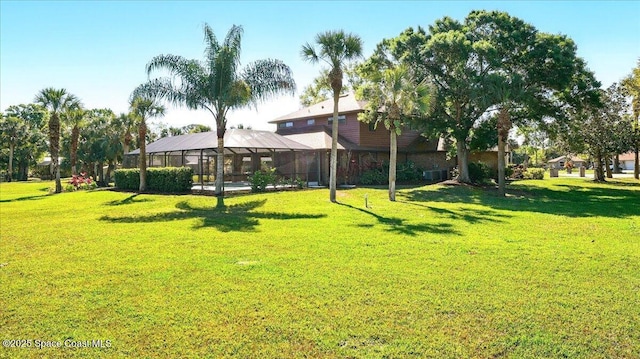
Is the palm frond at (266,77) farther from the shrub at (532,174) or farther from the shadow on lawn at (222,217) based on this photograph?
the shrub at (532,174)

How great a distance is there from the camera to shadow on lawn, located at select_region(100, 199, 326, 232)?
11.4m

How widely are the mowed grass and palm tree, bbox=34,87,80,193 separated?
19.4 m

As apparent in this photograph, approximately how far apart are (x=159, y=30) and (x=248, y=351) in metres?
13.2

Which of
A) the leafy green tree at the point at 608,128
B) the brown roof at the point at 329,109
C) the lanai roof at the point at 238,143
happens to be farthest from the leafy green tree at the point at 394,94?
the leafy green tree at the point at 608,128

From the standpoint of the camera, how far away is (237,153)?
28734mm

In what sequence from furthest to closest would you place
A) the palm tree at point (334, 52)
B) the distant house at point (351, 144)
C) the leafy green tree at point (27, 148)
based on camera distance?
the leafy green tree at point (27, 148) < the distant house at point (351, 144) < the palm tree at point (334, 52)

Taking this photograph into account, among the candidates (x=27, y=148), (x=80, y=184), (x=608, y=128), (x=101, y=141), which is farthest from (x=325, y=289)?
(x=27, y=148)

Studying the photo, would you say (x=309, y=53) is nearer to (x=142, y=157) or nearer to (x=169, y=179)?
(x=169, y=179)

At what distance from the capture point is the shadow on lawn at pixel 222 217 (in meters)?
11.4

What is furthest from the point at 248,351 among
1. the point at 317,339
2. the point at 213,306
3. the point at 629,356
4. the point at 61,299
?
the point at 629,356

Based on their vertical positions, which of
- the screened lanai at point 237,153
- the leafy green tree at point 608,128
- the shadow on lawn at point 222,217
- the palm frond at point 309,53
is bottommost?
the shadow on lawn at point 222,217

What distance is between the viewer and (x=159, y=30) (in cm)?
1412

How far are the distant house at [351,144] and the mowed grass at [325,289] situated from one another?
15.9 metres

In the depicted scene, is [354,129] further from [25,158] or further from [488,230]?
[25,158]
